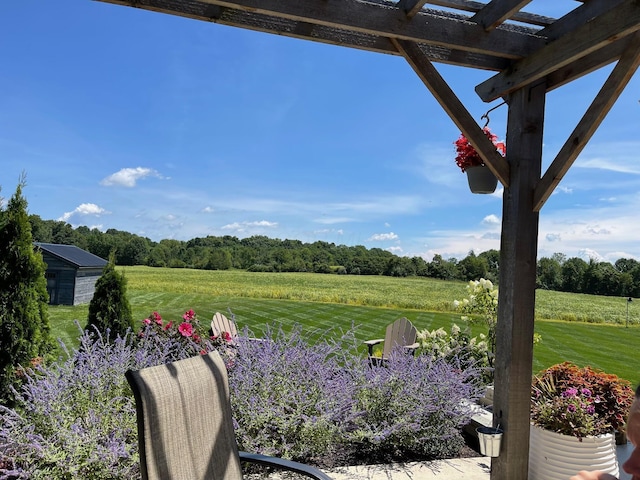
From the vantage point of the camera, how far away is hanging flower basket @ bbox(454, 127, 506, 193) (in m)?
2.68

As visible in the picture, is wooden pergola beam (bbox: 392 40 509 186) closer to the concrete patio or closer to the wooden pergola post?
the wooden pergola post

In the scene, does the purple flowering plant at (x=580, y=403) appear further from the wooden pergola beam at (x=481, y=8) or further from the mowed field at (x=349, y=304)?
the mowed field at (x=349, y=304)

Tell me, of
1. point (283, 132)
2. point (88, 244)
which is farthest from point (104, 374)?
point (283, 132)

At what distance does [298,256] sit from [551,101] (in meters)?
12.8

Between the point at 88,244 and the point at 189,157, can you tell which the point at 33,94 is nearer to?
the point at 88,244

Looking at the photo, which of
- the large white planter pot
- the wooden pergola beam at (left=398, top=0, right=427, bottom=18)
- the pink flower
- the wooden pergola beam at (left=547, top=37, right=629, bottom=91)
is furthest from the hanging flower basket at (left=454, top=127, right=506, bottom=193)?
the pink flower

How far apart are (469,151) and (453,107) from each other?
435 mm

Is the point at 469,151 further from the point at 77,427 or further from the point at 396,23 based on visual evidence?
the point at 77,427

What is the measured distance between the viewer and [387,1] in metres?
2.15

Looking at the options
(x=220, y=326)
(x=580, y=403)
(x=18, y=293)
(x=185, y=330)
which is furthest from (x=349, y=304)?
(x=580, y=403)

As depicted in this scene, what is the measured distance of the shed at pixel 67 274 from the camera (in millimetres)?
7465

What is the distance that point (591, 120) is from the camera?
7.02 feet

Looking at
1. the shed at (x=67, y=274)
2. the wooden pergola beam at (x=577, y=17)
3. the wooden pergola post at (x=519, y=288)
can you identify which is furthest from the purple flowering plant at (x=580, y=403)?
the shed at (x=67, y=274)

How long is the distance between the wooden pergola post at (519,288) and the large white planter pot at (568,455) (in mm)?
127
